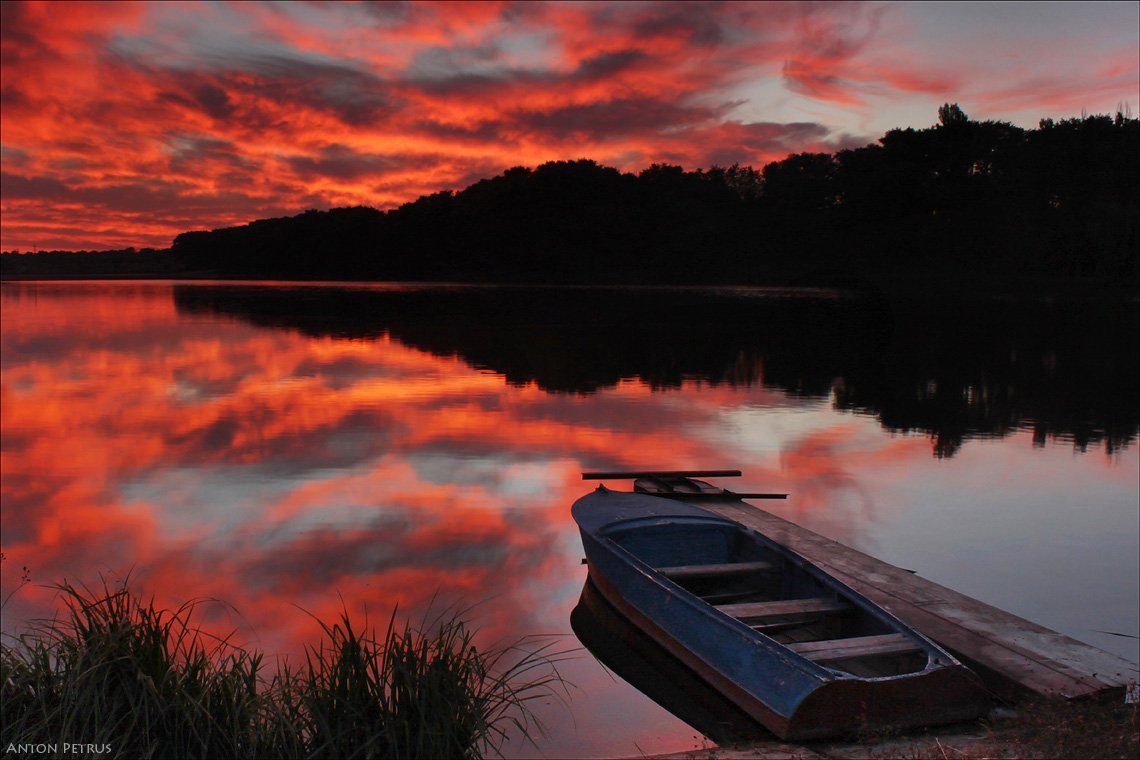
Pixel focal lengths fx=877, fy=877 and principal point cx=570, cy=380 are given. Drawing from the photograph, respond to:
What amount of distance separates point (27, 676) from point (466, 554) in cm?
732

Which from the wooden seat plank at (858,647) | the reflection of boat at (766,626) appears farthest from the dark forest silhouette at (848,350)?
the wooden seat plank at (858,647)

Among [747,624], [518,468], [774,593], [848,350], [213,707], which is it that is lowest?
[518,468]

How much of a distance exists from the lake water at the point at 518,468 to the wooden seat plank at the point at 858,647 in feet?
4.28

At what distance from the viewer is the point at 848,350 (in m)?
45.8

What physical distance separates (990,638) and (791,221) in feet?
428

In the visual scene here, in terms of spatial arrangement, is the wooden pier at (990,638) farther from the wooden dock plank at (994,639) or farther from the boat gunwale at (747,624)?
the boat gunwale at (747,624)

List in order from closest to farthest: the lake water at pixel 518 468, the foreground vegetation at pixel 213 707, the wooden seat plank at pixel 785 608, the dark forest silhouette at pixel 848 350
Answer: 1. the foreground vegetation at pixel 213 707
2. the wooden seat plank at pixel 785 608
3. the lake water at pixel 518 468
4. the dark forest silhouette at pixel 848 350

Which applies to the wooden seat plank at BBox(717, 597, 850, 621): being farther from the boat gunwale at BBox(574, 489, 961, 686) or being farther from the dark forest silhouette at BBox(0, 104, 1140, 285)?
the dark forest silhouette at BBox(0, 104, 1140, 285)

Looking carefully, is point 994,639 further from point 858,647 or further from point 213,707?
point 213,707

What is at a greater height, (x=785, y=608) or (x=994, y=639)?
(x=785, y=608)

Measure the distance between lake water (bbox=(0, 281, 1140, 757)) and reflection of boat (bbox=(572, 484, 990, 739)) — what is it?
2.67 feet

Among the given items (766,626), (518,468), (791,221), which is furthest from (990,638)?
(791,221)

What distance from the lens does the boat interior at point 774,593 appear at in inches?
285

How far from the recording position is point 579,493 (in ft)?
53.2
